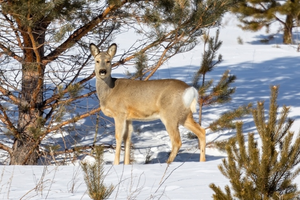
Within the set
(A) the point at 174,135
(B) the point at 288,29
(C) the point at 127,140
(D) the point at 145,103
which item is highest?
(B) the point at 288,29

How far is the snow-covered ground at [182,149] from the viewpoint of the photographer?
5.00 m

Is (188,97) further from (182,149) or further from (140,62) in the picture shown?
(182,149)

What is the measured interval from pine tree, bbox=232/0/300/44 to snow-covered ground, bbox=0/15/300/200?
0.83m

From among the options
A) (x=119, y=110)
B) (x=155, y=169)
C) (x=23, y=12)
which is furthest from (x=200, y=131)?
(x=23, y=12)

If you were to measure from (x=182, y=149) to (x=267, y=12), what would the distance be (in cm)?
936

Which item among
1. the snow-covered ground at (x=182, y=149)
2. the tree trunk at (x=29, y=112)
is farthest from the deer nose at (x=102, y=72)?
the snow-covered ground at (x=182, y=149)

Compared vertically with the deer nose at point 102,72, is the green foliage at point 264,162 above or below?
below

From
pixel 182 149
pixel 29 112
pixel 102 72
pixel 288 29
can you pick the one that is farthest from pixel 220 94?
pixel 288 29

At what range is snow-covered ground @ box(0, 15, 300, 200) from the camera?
500cm

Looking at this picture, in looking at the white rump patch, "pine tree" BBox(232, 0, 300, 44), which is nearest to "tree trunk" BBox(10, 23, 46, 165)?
the white rump patch

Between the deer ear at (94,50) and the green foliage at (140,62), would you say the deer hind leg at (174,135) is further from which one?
the deer ear at (94,50)

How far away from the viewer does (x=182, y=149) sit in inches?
416

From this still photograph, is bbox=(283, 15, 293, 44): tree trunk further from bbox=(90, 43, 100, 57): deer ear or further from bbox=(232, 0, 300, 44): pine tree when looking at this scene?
bbox=(90, 43, 100, 57): deer ear

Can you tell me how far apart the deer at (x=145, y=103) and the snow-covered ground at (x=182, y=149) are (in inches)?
24.8
